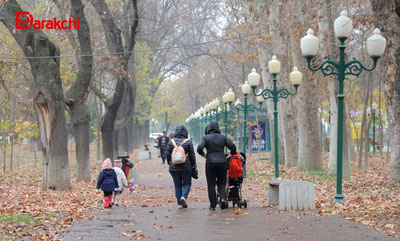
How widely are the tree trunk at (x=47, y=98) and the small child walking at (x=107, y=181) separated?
4819mm

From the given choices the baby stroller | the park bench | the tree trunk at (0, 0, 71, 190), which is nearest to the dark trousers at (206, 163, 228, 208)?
the baby stroller

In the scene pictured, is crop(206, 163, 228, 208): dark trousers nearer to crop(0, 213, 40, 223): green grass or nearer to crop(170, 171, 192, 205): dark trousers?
crop(170, 171, 192, 205): dark trousers

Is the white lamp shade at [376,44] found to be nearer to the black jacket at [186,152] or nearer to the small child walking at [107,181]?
the black jacket at [186,152]

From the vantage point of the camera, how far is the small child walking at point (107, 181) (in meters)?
13.6

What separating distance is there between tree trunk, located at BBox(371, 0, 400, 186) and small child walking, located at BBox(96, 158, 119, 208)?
7.27 m

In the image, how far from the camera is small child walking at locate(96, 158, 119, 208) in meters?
13.6

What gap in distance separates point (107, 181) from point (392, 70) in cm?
768

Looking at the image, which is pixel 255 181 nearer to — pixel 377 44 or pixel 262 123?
pixel 377 44

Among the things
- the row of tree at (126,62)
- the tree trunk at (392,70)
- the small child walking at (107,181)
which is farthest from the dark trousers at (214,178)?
the tree trunk at (392,70)

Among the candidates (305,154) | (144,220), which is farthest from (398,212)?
(305,154)

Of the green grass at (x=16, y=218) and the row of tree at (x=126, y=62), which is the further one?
the row of tree at (x=126, y=62)

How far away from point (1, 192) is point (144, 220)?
7754 millimetres

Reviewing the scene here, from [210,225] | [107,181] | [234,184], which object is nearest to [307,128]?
[234,184]

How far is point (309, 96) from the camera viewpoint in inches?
1035
